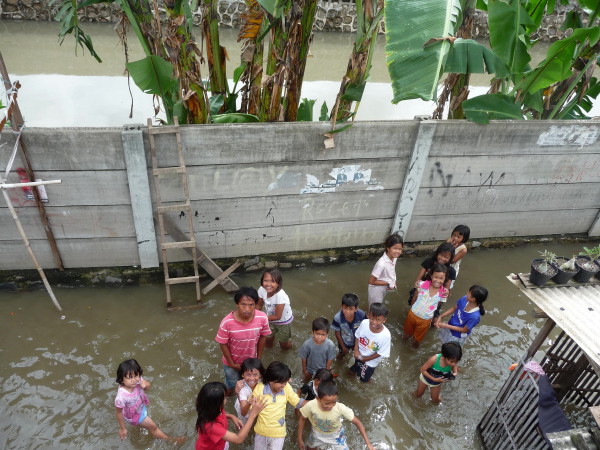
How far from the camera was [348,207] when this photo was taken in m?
5.40

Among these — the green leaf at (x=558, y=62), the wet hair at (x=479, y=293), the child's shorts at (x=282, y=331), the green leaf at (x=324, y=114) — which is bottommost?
the child's shorts at (x=282, y=331)

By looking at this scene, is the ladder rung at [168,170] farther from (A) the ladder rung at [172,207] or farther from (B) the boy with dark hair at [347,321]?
(B) the boy with dark hair at [347,321]

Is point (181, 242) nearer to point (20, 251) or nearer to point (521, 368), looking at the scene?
point (20, 251)

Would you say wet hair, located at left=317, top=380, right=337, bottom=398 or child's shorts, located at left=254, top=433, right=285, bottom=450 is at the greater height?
wet hair, located at left=317, top=380, right=337, bottom=398

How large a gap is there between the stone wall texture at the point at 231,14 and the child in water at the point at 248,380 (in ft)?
37.4

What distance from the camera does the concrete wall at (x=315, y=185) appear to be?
443 centimetres

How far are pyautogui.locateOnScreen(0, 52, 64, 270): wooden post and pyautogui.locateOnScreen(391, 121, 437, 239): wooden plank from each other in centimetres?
403

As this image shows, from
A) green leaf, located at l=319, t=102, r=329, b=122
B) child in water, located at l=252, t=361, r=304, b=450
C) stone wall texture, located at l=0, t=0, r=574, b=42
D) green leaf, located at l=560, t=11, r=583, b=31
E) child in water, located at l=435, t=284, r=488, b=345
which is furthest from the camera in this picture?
stone wall texture, located at l=0, t=0, r=574, b=42

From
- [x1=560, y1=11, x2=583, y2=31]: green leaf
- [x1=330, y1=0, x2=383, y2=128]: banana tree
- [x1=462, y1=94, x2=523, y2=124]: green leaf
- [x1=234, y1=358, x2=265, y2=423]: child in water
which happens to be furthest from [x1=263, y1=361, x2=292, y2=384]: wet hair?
[x1=560, y1=11, x2=583, y2=31]: green leaf

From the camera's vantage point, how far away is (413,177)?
531 centimetres

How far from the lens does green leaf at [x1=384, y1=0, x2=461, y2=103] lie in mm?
3771

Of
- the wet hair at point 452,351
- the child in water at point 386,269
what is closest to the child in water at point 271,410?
the wet hair at point 452,351

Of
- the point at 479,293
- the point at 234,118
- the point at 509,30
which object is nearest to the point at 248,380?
the point at 479,293

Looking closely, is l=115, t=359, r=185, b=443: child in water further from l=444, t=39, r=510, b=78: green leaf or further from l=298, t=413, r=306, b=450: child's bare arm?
l=444, t=39, r=510, b=78: green leaf
